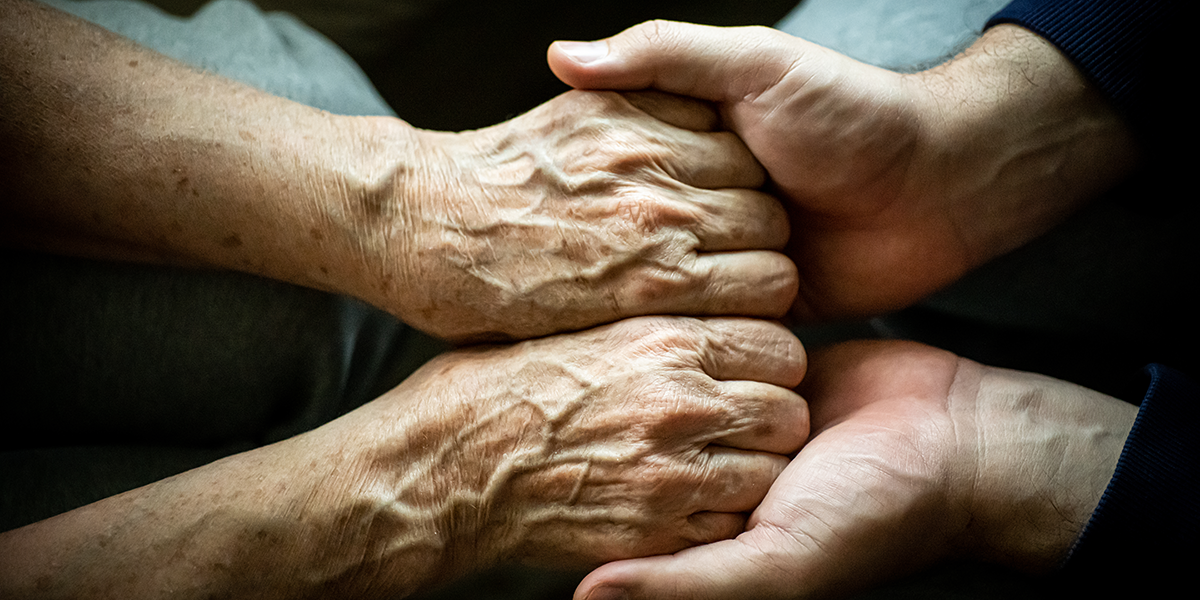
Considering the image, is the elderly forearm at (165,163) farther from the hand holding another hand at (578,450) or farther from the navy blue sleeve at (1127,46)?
the navy blue sleeve at (1127,46)

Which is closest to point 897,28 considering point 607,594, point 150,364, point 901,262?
point 901,262

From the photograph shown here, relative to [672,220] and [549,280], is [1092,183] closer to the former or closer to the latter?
[672,220]

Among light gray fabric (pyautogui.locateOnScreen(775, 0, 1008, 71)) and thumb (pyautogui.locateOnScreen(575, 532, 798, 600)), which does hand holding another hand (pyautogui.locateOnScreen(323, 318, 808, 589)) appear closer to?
thumb (pyautogui.locateOnScreen(575, 532, 798, 600))

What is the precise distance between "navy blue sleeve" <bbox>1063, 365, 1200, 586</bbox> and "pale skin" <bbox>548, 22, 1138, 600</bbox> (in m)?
0.02

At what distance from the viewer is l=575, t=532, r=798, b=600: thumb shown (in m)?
0.69

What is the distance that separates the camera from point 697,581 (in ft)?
2.27

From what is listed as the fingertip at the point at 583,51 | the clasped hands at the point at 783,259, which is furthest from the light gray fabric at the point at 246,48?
the fingertip at the point at 583,51

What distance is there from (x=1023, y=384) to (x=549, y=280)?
1.92 feet

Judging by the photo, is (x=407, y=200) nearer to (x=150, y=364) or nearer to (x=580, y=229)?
(x=580, y=229)

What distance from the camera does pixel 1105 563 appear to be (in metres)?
0.74

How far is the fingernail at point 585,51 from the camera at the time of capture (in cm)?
81

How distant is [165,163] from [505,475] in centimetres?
52

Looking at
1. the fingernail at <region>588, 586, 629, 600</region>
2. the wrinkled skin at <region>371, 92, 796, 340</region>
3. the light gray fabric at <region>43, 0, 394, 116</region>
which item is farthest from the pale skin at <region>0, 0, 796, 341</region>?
the fingernail at <region>588, 586, 629, 600</region>

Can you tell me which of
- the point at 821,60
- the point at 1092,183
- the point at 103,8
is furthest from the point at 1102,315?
the point at 103,8
